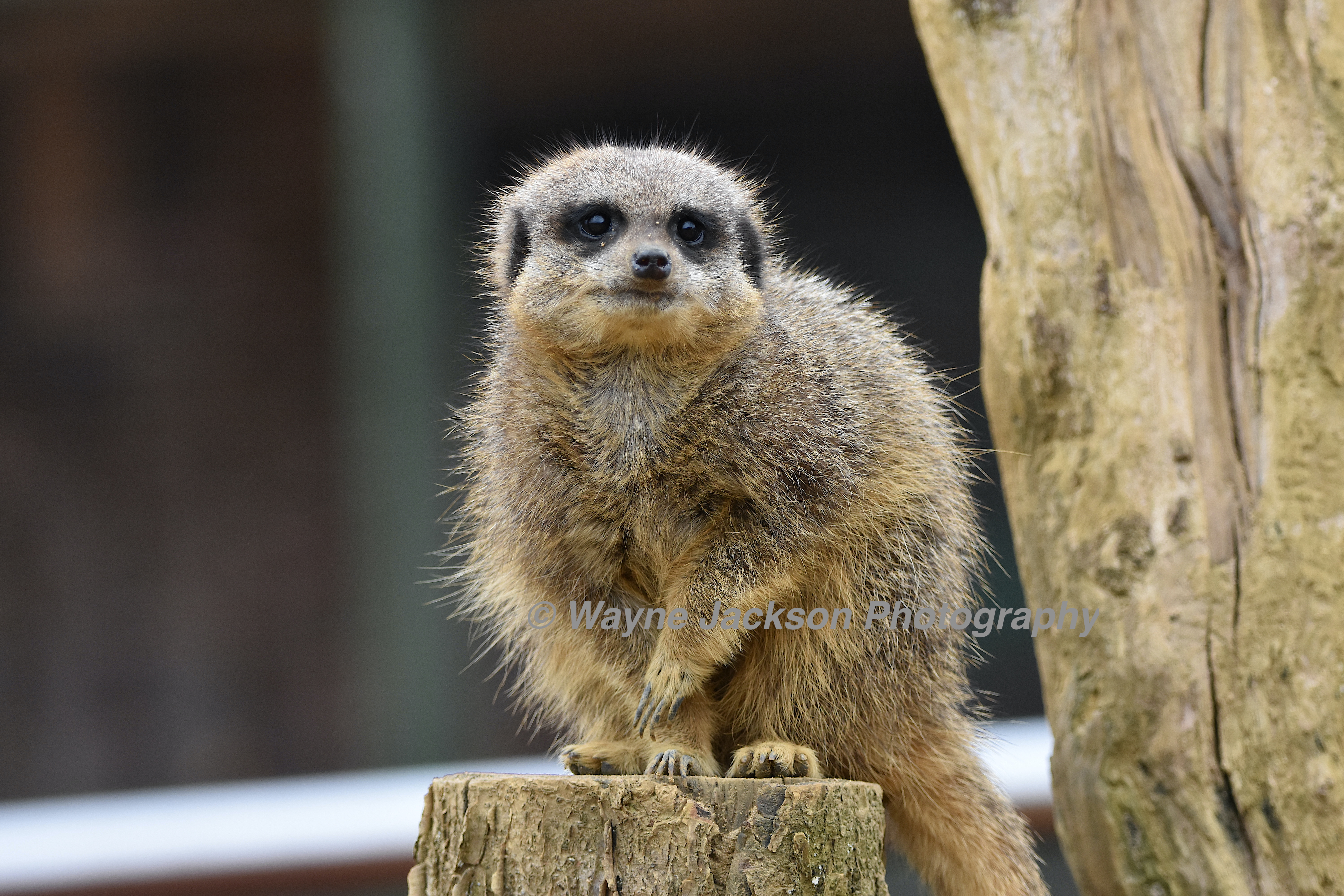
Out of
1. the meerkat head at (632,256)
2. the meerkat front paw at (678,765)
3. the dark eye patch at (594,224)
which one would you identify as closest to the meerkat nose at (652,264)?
the meerkat head at (632,256)

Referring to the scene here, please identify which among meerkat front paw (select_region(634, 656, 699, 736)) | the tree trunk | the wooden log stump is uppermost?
the tree trunk

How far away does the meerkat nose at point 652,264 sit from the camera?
2.80 m

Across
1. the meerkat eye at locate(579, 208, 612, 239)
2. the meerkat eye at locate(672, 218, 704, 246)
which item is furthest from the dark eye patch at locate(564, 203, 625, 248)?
the meerkat eye at locate(672, 218, 704, 246)

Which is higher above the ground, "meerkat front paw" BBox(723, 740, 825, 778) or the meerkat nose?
the meerkat nose

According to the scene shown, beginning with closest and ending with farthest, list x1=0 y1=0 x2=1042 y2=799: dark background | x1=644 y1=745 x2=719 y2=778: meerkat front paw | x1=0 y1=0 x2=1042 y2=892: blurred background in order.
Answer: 1. x1=644 y1=745 x2=719 y2=778: meerkat front paw
2. x1=0 y1=0 x2=1042 y2=892: blurred background
3. x1=0 y1=0 x2=1042 y2=799: dark background

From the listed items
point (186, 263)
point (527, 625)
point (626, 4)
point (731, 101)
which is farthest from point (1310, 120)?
point (186, 263)

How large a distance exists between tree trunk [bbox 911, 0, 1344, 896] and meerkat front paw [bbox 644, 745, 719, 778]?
66 cm

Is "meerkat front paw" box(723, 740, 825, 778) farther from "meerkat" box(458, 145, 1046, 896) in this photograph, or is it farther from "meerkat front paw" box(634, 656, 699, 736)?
"meerkat front paw" box(634, 656, 699, 736)

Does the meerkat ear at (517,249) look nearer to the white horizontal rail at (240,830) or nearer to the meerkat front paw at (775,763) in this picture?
the meerkat front paw at (775,763)

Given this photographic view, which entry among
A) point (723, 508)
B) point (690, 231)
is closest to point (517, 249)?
point (690, 231)

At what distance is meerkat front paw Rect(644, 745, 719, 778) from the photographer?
2.51 meters

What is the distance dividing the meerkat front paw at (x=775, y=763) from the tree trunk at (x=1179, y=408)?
550 mm

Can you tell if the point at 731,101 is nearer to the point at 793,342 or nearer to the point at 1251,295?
the point at 793,342

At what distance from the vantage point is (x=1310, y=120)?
82.7 inches
